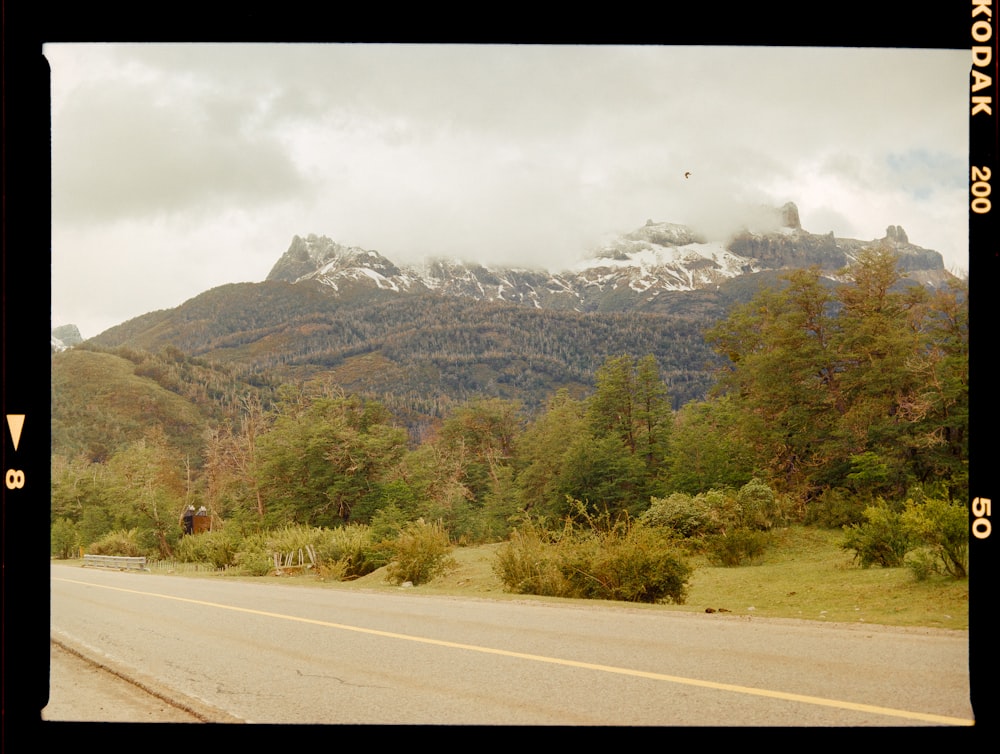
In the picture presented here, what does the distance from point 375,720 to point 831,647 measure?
406 cm

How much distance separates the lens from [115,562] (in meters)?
29.7

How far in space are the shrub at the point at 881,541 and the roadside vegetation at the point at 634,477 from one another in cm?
4

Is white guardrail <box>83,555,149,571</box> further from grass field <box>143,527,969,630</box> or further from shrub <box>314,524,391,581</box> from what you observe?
shrub <box>314,524,391,581</box>

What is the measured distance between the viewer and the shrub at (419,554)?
17.6 meters

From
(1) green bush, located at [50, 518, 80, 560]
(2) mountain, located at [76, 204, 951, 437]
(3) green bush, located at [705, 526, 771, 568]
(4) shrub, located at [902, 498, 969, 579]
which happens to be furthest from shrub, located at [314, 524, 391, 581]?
(2) mountain, located at [76, 204, 951, 437]

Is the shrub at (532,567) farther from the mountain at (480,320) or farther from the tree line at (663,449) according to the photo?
the mountain at (480,320)

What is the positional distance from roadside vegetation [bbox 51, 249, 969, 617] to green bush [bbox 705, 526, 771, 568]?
5cm

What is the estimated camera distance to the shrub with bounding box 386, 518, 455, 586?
17562mm

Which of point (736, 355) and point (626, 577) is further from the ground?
point (736, 355)

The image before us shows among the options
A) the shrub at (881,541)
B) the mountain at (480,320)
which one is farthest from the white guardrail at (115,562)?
the shrub at (881,541)

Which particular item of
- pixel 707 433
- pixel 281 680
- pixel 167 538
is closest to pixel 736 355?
pixel 707 433
